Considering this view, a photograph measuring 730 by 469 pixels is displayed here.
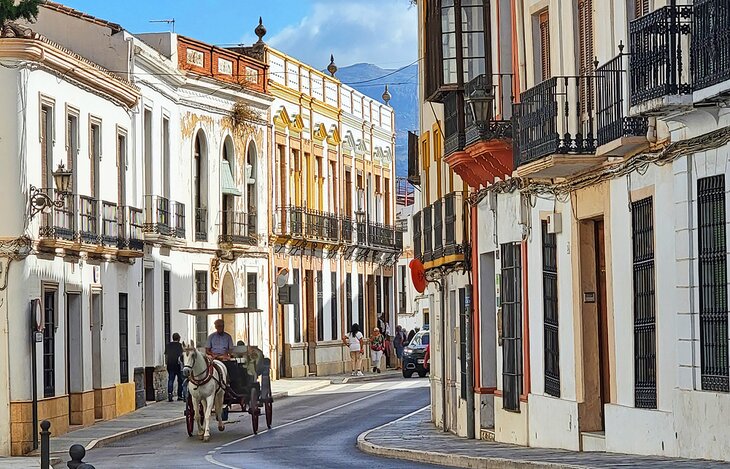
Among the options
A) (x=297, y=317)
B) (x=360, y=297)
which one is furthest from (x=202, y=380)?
(x=360, y=297)

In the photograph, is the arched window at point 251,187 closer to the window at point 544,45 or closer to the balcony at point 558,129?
the window at point 544,45

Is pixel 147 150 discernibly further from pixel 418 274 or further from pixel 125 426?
pixel 418 274

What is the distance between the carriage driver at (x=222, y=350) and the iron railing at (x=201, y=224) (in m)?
13.4

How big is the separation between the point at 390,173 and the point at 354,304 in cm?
794

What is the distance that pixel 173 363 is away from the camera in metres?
39.8

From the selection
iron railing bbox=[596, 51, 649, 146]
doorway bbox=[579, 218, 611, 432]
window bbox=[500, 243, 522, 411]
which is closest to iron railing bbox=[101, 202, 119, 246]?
window bbox=[500, 243, 522, 411]

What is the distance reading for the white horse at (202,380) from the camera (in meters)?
29.0

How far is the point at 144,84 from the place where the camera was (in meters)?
40.1

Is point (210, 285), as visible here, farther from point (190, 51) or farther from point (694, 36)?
point (694, 36)

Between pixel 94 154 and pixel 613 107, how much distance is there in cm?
1704

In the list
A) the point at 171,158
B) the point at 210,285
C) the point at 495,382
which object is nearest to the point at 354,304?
the point at 210,285

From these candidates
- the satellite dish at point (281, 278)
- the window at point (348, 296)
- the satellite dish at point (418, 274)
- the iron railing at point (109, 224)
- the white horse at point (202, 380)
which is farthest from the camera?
the window at point (348, 296)

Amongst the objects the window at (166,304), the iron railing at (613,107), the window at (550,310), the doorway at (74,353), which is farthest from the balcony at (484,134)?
the window at (166,304)

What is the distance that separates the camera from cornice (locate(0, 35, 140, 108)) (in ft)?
96.8
